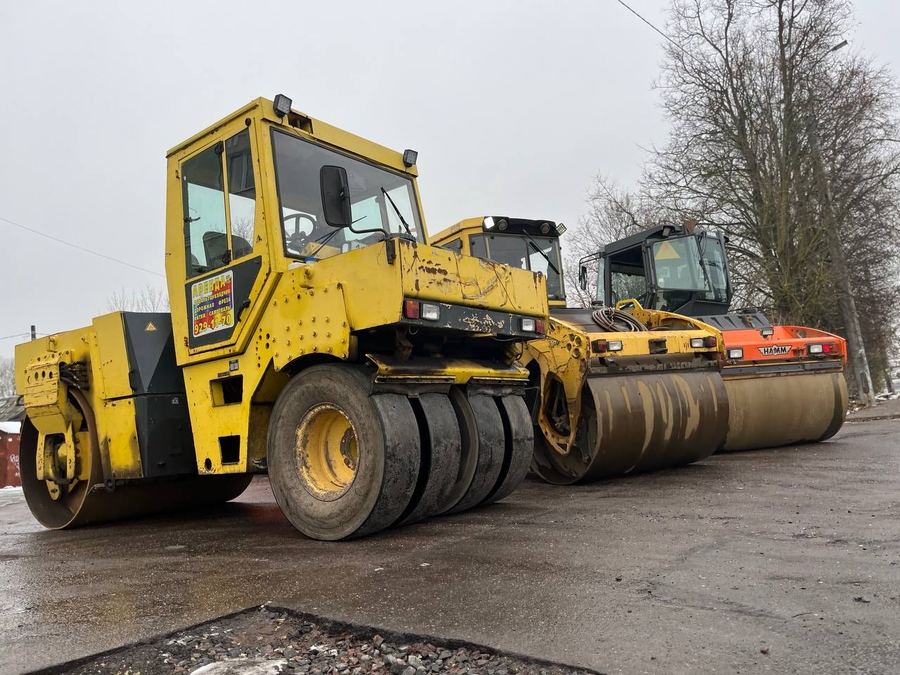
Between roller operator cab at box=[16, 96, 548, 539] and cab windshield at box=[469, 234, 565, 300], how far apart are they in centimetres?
254

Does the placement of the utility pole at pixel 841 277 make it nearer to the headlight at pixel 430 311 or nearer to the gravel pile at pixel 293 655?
the headlight at pixel 430 311

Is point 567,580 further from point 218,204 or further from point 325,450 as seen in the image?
point 218,204

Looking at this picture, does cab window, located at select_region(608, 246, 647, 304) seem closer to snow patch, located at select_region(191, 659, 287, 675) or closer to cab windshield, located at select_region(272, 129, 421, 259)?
cab windshield, located at select_region(272, 129, 421, 259)

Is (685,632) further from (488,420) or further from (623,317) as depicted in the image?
(623,317)

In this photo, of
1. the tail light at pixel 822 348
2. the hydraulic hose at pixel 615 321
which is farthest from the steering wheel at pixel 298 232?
the tail light at pixel 822 348

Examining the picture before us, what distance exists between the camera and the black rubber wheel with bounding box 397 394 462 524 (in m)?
4.30

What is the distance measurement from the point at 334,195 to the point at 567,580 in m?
2.52

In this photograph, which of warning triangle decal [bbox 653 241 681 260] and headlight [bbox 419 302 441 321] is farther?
warning triangle decal [bbox 653 241 681 260]

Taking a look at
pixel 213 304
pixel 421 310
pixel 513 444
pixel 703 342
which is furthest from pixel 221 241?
pixel 703 342

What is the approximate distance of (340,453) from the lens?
4523 millimetres

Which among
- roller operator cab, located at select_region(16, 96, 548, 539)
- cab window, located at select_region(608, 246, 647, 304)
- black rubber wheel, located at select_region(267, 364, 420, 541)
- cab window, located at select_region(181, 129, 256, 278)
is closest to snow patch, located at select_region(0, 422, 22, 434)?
roller operator cab, located at select_region(16, 96, 548, 539)

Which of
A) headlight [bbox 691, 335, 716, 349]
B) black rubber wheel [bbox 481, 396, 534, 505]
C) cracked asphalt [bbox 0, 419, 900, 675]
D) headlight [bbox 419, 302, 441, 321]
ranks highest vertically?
headlight [bbox 419, 302, 441, 321]

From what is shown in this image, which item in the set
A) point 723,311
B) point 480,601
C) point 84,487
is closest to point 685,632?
point 480,601

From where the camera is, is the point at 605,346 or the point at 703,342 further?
the point at 703,342
